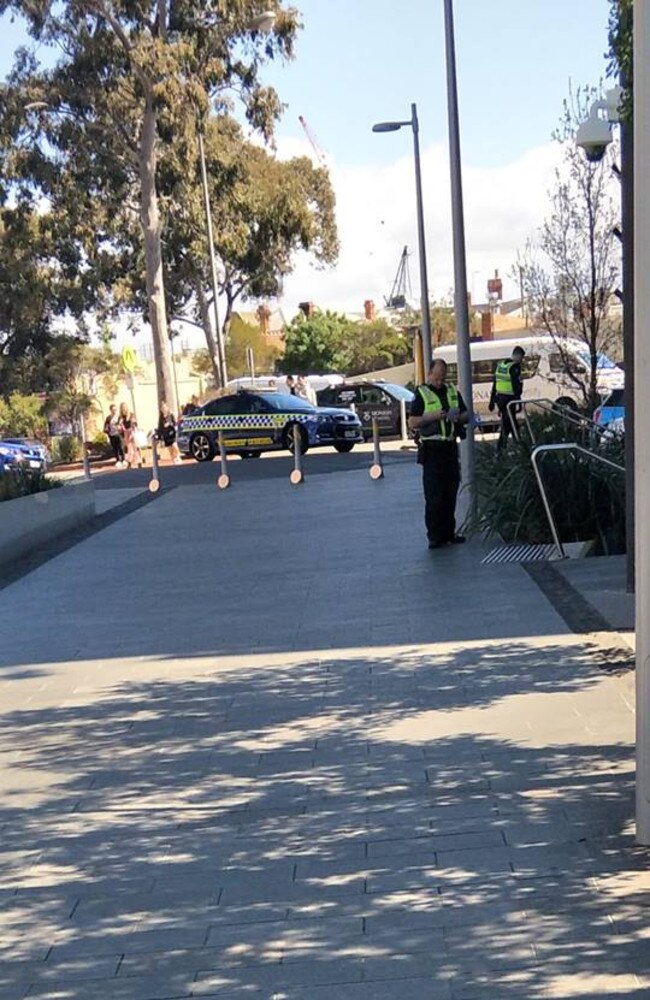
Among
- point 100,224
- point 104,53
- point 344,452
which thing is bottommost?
point 344,452

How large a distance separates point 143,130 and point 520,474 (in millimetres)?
28815

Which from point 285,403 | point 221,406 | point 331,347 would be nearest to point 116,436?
point 221,406

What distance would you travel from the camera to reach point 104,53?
119ft

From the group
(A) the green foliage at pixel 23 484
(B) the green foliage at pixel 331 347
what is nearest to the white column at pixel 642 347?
(A) the green foliage at pixel 23 484

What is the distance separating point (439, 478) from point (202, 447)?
67.6 feet

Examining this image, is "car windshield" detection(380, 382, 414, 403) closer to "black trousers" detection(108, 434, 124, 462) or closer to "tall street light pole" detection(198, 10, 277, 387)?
"black trousers" detection(108, 434, 124, 462)

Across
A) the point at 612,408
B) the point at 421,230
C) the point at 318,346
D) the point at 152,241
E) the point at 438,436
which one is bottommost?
the point at 612,408

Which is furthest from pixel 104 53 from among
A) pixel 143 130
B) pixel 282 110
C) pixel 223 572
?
pixel 223 572

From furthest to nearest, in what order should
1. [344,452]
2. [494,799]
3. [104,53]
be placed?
[104,53] < [344,452] < [494,799]

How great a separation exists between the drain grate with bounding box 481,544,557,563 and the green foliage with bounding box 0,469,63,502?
612 cm

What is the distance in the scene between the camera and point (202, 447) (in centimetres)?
3192

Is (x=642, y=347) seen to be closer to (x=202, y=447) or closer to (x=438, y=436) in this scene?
(x=438, y=436)

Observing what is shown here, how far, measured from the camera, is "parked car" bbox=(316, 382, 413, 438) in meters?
34.4

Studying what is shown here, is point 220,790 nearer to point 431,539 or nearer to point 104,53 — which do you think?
point 431,539
